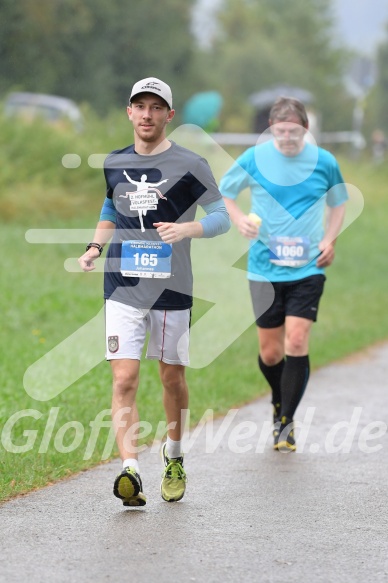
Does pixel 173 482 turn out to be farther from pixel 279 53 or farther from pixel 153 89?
pixel 279 53

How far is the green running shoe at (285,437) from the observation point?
8422 mm

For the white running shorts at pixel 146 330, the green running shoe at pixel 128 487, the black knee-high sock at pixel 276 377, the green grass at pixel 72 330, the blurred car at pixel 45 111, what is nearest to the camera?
the green running shoe at pixel 128 487

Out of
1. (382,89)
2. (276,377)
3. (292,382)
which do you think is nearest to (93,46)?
(276,377)

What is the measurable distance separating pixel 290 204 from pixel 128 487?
9.49ft

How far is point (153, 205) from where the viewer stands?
6566mm

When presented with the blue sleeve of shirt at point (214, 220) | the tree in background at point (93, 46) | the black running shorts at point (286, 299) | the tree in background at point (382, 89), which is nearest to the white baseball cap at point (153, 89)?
the blue sleeve of shirt at point (214, 220)

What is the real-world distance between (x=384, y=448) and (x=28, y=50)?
37359 millimetres

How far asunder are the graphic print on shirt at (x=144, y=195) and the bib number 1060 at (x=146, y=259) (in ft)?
0.67

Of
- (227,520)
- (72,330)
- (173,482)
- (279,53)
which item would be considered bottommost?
(227,520)

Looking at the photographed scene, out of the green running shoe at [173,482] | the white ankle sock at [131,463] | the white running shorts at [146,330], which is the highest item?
the white running shorts at [146,330]

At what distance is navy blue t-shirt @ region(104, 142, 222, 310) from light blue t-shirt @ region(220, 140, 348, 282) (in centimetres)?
186

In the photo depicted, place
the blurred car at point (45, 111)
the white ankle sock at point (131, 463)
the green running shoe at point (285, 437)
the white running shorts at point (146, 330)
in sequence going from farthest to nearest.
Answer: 1. the blurred car at point (45, 111)
2. the green running shoe at point (285, 437)
3. the white running shorts at point (146, 330)
4. the white ankle sock at point (131, 463)

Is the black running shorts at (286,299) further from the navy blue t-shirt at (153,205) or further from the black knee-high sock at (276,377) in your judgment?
the navy blue t-shirt at (153,205)

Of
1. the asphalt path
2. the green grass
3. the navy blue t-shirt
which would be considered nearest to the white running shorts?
the navy blue t-shirt
